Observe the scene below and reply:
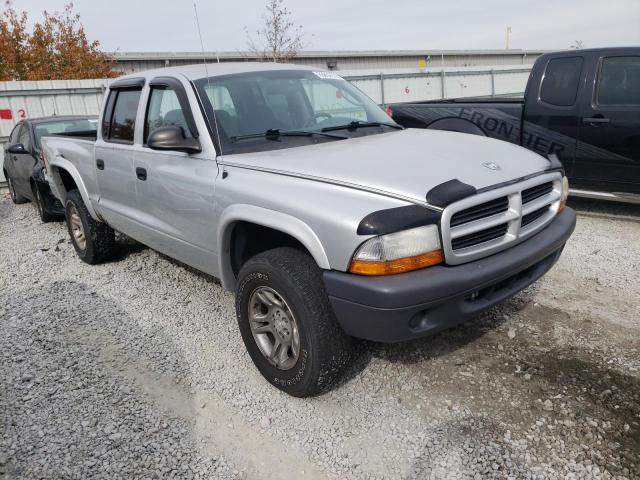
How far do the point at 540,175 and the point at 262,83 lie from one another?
1981 mm

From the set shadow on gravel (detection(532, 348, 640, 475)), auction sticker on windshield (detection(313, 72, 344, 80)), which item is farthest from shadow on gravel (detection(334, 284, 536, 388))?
auction sticker on windshield (detection(313, 72, 344, 80))

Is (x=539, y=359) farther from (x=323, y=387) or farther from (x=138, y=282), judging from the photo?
(x=138, y=282)

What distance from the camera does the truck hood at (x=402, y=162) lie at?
98.7 inches

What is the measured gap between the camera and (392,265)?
2.31m

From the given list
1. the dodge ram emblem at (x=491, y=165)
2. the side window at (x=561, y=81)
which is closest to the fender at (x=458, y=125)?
the side window at (x=561, y=81)

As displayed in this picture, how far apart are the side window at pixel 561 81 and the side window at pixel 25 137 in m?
7.21

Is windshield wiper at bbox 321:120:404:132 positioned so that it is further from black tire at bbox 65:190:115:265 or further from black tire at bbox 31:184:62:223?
black tire at bbox 31:184:62:223

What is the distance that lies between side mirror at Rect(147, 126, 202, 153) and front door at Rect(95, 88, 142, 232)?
913 mm

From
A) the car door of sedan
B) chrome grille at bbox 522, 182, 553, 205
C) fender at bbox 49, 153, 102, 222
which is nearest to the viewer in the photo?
chrome grille at bbox 522, 182, 553, 205

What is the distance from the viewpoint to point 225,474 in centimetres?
235

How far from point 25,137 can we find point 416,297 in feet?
25.4

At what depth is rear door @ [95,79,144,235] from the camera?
13.4 feet

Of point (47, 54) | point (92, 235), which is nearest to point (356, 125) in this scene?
point (92, 235)

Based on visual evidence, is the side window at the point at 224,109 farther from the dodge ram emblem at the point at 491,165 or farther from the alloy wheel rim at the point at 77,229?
the alloy wheel rim at the point at 77,229
